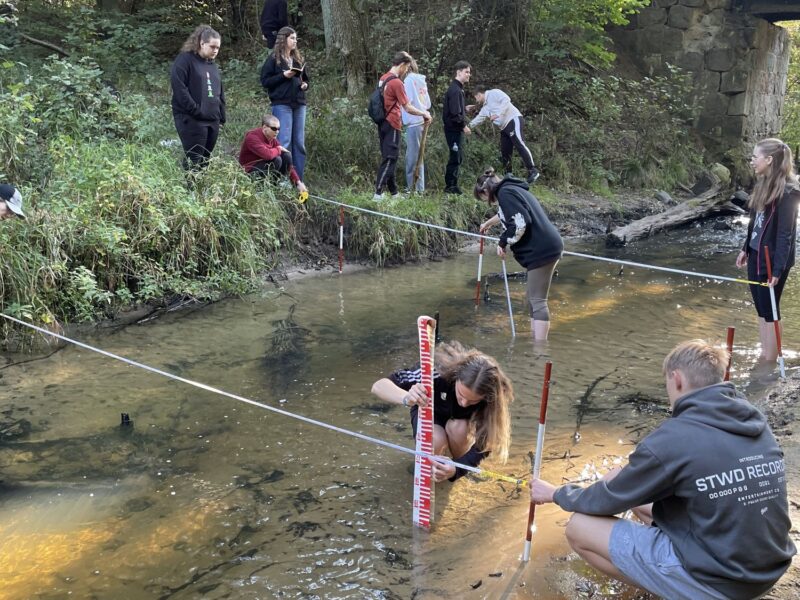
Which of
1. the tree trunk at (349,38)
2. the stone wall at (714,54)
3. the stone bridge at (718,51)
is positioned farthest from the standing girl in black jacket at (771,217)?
the stone wall at (714,54)

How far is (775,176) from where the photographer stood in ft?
19.0

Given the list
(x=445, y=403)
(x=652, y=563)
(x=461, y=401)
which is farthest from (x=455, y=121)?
(x=652, y=563)

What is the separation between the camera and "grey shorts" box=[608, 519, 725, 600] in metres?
2.82

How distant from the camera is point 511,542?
13.0 ft

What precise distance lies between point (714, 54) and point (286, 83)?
12176mm

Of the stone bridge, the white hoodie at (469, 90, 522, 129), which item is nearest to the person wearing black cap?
the white hoodie at (469, 90, 522, 129)

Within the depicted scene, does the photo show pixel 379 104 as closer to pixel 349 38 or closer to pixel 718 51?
pixel 349 38

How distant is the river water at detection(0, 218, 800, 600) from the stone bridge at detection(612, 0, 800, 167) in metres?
10.4

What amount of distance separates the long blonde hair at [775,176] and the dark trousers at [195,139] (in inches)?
243

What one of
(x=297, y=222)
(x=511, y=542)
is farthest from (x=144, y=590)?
(x=297, y=222)

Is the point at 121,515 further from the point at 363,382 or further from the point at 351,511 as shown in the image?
the point at 363,382

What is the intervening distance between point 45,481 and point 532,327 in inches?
186

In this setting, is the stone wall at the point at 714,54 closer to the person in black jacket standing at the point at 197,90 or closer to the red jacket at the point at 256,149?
the red jacket at the point at 256,149

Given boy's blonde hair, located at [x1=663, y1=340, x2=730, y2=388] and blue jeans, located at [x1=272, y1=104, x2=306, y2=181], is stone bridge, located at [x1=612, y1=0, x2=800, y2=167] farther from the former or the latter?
boy's blonde hair, located at [x1=663, y1=340, x2=730, y2=388]
